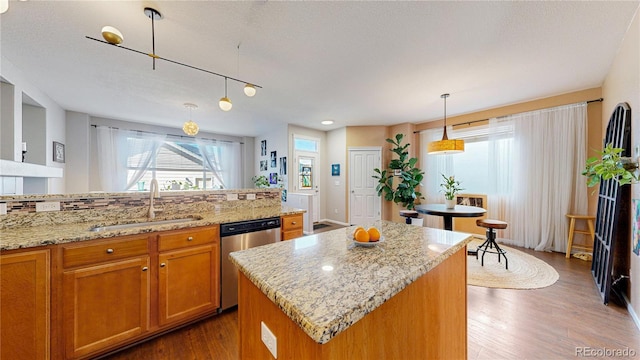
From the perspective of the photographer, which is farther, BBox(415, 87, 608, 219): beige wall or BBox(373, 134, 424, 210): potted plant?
BBox(373, 134, 424, 210): potted plant

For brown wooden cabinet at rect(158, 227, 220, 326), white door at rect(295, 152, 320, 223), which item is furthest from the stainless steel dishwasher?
white door at rect(295, 152, 320, 223)

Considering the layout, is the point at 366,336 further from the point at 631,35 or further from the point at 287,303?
the point at 631,35

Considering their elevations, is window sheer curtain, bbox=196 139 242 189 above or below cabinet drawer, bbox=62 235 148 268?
above

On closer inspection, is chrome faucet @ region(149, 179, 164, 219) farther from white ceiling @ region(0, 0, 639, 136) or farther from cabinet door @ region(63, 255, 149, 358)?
white ceiling @ region(0, 0, 639, 136)

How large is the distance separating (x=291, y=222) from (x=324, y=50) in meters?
1.91

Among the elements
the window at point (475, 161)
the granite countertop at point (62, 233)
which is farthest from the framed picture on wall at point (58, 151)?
the window at point (475, 161)

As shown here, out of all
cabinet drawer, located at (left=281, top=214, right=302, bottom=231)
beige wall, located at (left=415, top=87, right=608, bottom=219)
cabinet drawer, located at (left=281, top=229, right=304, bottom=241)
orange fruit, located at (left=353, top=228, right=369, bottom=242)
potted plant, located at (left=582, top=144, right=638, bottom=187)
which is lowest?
cabinet drawer, located at (left=281, top=229, right=304, bottom=241)

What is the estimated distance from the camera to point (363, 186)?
5922 mm

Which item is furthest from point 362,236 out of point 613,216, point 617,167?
point 613,216

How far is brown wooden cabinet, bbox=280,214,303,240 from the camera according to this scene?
8.37 feet

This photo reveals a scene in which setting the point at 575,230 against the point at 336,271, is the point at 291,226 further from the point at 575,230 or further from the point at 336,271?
the point at 575,230

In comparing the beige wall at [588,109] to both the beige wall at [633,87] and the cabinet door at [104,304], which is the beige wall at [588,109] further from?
the cabinet door at [104,304]

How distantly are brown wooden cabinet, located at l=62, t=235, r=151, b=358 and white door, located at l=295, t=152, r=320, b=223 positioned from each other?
4309 mm

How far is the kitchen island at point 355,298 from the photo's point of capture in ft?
2.16
